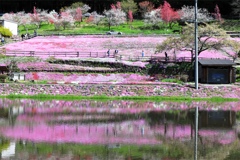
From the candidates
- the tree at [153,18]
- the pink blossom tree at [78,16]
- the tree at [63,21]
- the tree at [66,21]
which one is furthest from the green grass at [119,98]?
the pink blossom tree at [78,16]

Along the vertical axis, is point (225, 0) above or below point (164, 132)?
above

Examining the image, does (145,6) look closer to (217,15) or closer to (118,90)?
(217,15)

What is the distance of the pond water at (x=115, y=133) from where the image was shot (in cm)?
1633

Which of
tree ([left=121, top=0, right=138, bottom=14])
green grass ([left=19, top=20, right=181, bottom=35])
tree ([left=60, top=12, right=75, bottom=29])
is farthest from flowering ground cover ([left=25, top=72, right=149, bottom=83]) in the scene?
tree ([left=121, top=0, right=138, bottom=14])

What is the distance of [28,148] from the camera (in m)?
17.1

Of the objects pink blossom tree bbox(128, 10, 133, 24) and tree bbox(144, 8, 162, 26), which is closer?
tree bbox(144, 8, 162, 26)

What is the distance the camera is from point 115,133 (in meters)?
20.7

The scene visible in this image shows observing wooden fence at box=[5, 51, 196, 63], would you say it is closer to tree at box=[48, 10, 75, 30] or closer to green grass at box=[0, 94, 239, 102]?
green grass at box=[0, 94, 239, 102]

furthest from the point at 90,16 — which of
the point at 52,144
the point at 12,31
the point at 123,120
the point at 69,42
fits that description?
the point at 52,144

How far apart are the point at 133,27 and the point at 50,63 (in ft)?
143

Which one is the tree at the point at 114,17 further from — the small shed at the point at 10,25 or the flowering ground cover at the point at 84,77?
the flowering ground cover at the point at 84,77

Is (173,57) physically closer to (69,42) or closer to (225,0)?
(69,42)

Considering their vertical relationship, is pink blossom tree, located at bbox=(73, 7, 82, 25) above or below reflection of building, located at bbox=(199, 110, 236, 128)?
above

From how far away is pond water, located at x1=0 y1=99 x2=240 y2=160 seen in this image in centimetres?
1633
